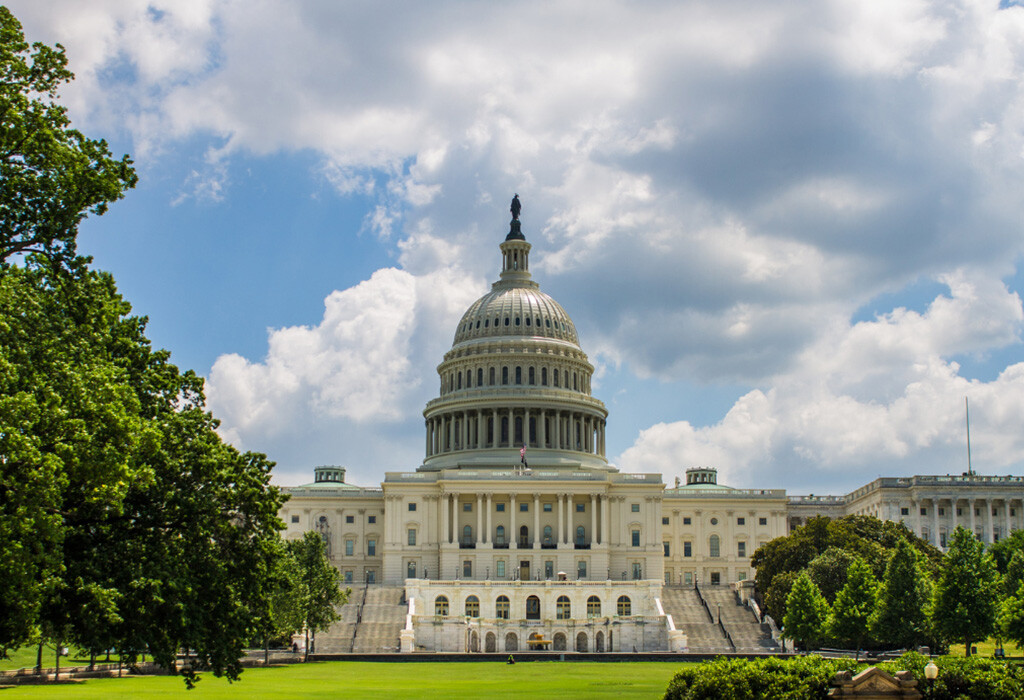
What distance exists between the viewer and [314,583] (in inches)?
3740

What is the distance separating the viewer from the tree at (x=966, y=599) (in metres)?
81.6

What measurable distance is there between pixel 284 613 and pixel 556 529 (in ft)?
231

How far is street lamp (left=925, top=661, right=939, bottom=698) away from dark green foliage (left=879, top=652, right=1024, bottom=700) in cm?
15

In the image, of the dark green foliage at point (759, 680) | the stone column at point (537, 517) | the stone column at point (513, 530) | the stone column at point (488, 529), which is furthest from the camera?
the stone column at point (537, 517)

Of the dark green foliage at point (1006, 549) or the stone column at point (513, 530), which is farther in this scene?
the stone column at point (513, 530)

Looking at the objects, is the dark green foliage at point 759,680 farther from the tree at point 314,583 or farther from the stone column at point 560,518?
the stone column at point 560,518

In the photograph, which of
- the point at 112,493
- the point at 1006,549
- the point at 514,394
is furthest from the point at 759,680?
the point at 514,394

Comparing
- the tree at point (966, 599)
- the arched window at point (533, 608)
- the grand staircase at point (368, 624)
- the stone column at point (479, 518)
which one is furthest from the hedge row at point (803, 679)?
the stone column at point (479, 518)

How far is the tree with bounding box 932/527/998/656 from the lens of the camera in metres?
81.6

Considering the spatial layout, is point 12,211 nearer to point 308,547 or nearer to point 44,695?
point 44,695

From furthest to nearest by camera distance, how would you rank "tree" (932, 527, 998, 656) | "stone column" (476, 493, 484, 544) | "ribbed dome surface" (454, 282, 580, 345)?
"ribbed dome surface" (454, 282, 580, 345)
"stone column" (476, 493, 484, 544)
"tree" (932, 527, 998, 656)

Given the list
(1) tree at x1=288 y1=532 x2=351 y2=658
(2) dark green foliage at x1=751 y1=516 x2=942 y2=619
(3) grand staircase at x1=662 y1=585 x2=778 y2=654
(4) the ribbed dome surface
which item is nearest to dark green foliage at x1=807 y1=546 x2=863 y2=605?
(2) dark green foliage at x1=751 y1=516 x2=942 y2=619

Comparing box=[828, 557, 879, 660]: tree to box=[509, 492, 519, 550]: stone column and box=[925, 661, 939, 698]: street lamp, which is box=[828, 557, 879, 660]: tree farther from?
box=[925, 661, 939, 698]: street lamp

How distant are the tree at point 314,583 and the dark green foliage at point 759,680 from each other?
2130 inches
